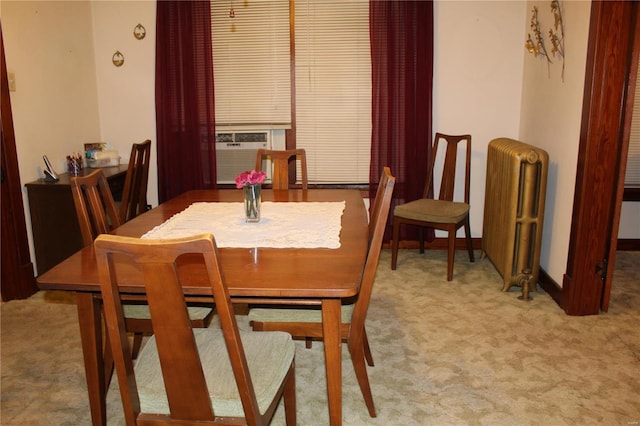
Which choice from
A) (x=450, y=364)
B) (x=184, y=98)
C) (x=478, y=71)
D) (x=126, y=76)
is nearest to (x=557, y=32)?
(x=478, y=71)

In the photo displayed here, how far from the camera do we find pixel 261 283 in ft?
5.37

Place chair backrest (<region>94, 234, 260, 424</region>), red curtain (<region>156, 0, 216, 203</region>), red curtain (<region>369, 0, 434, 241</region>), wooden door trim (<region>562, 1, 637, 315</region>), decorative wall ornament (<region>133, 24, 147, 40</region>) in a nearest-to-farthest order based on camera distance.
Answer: chair backrest (<region>94, 234, 260, 424</region>) → wooden door trim (<region>562, 1, 637, 315</region>) → red curtain (<region>369, 0, 434, 241</region>) → red curtain (<region>156, 0, 216, 203</region>) → decorative wall ornament (<region>133, 24, 147, 40</region>)

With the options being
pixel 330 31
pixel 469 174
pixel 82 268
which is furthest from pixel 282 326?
pixel 330 31

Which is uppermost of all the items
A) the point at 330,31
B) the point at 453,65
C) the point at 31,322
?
the point at 330,31

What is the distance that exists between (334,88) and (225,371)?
124 inches

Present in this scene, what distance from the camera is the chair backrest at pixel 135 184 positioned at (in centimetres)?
336

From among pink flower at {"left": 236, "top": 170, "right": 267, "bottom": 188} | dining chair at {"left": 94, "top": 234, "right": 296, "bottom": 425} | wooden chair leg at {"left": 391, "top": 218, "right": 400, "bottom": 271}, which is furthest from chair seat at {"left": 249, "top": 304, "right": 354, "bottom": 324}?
wooden chair leg at {"left": 391, "top": 218, "right": 400, "bottom": 271}

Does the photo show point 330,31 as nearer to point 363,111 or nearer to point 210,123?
point 363,111

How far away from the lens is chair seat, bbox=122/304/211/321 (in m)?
2.17

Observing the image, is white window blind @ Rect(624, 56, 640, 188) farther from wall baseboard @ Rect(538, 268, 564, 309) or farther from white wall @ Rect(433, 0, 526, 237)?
wall baseboard @ Rect(538, 268, 564, 309)

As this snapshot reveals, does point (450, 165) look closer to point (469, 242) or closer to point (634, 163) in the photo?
point (469, 242)

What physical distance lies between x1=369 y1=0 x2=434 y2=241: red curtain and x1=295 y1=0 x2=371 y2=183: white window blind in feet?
0.45

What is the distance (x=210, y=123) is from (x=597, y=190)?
289 cm

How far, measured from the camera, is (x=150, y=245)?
123 centimetres
